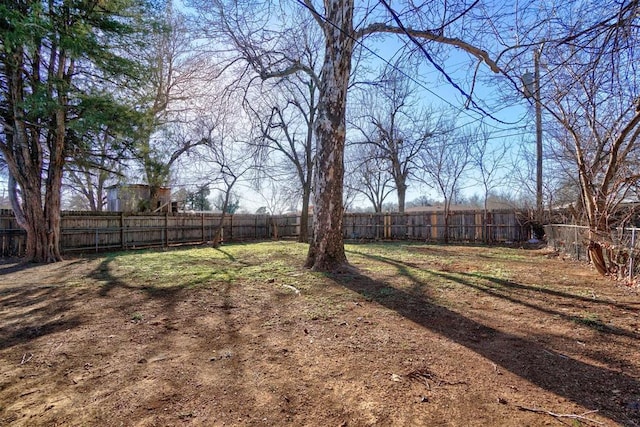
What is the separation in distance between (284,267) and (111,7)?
6.76 m

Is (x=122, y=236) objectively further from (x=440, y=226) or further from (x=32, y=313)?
(x=440, y=226)

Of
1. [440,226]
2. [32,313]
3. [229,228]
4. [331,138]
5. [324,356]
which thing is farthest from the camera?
[229,228]

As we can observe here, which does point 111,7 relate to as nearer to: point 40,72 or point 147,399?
point 40,72

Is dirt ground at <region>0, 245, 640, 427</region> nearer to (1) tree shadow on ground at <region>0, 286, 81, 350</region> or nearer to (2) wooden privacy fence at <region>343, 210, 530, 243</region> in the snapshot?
(1) tree shadow on ground at <region>0, 286, 81, 350</region>

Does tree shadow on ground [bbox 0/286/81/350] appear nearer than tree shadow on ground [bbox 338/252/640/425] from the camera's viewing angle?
No

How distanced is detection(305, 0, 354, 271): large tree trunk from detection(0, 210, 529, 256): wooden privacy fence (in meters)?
8.32

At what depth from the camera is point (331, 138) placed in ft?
17.1

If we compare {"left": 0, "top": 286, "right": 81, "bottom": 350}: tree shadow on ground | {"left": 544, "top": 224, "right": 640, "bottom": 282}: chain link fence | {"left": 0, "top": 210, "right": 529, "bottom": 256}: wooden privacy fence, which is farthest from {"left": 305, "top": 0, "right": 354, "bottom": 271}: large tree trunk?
{"left": 0, "top": 210, "right": 529, "bottom": 256}: wooden privacy fence

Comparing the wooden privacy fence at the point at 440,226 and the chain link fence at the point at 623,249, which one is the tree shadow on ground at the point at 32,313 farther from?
the wooden privacy fence at the point at 440,226

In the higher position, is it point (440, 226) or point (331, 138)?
point (331, 138)

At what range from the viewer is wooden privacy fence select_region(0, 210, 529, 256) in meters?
9.26

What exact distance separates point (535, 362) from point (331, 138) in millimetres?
4004

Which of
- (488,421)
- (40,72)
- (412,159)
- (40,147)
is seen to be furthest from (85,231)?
(412,159)

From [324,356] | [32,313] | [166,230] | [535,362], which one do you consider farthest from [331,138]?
[166,230]
